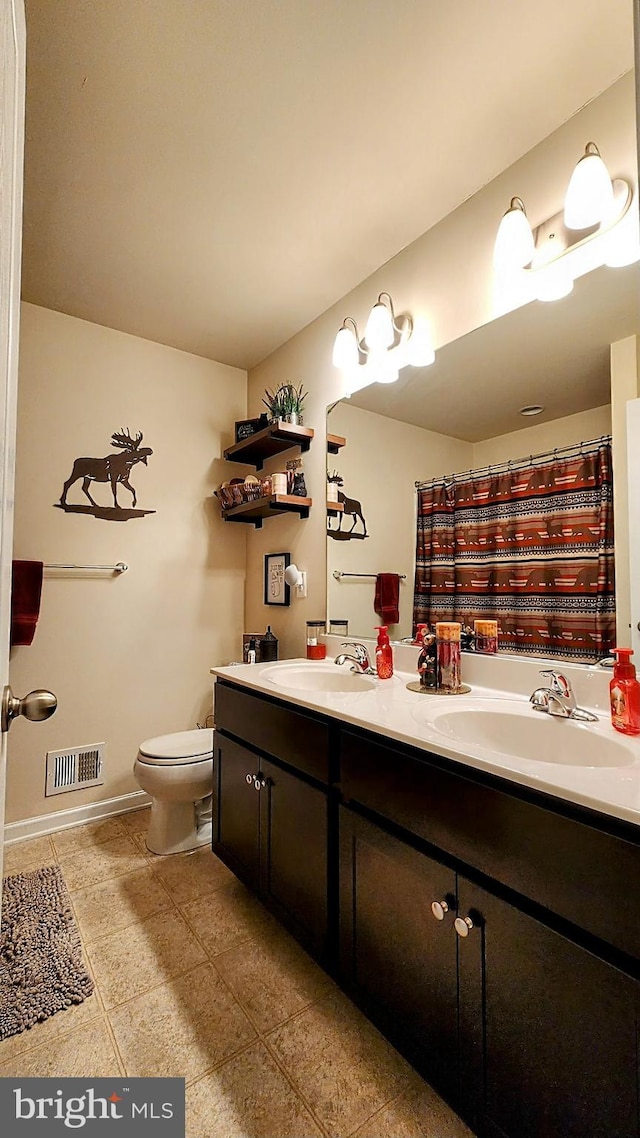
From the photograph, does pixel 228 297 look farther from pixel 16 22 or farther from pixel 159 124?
pixel 16 22

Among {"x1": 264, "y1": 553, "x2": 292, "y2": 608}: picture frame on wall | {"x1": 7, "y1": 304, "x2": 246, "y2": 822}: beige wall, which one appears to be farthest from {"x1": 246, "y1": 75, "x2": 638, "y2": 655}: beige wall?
{"x1": 7, "y1": 304, "x2": 246, "y2": 822}: beige wall

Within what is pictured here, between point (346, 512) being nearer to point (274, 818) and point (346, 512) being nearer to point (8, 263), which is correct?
point (274, 818)

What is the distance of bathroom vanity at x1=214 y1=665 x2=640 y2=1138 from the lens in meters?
0.73

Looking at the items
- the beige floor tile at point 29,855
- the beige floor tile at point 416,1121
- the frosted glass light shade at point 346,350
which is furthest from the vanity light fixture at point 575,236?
the beige floor tile at point 29,855

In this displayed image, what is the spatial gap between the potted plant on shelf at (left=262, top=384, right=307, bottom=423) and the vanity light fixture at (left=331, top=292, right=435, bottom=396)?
0.30 metres

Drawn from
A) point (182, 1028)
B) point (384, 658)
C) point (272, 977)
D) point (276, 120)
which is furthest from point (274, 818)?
point (276, 120)

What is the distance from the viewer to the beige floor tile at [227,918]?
5.06 ft

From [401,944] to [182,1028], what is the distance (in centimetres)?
65

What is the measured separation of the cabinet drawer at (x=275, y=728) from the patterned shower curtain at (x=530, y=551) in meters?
0.62

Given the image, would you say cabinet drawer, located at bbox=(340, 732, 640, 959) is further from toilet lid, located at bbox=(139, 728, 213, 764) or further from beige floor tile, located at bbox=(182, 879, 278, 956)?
toilet lid, located at bbox=(139, 728, 213, 764)

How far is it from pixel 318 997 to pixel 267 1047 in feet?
0.63

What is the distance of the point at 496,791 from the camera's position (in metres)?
0.88

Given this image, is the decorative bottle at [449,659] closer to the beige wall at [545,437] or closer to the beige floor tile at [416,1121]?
the beige wall at [545,437]

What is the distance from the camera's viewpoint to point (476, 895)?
90cm
